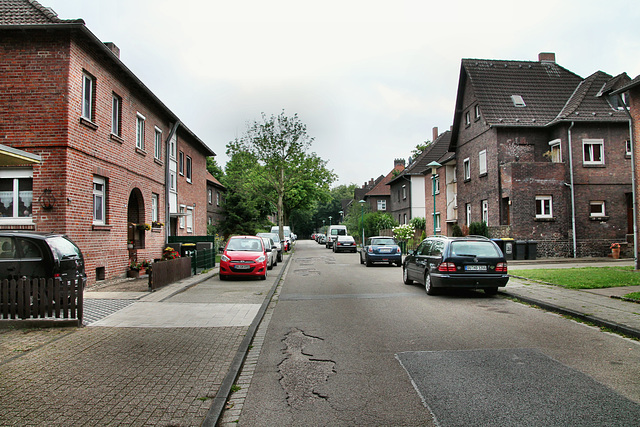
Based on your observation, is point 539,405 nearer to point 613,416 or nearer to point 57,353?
point 613,416

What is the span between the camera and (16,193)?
12.2m

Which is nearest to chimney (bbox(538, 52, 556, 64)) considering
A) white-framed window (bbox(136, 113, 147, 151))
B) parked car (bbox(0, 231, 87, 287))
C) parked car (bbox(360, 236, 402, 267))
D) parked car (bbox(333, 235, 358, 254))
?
parked car (bbox(360, 236, 402, 267))

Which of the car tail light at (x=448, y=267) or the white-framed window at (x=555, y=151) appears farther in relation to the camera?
the white-framed window at (x=555, y=151)

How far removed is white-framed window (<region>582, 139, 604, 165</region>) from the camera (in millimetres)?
24641

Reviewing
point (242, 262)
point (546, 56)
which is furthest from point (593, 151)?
point (242, 262)

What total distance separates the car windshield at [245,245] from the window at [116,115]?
Result: 17.8ft

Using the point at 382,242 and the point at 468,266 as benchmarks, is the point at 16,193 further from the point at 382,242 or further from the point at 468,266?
the point at 382,242

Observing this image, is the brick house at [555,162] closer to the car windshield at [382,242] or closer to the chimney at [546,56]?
the chimney at [546,56]

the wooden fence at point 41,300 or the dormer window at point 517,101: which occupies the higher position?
the dormer window at point 517,101

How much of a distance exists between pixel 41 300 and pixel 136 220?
1074 cm

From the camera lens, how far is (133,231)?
17562mm

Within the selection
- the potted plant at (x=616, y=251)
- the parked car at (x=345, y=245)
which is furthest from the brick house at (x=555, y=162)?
the parked car at (x=345, y=245)

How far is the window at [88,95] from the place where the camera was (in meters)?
13.4

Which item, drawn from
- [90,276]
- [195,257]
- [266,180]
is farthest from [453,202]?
[90,276]
